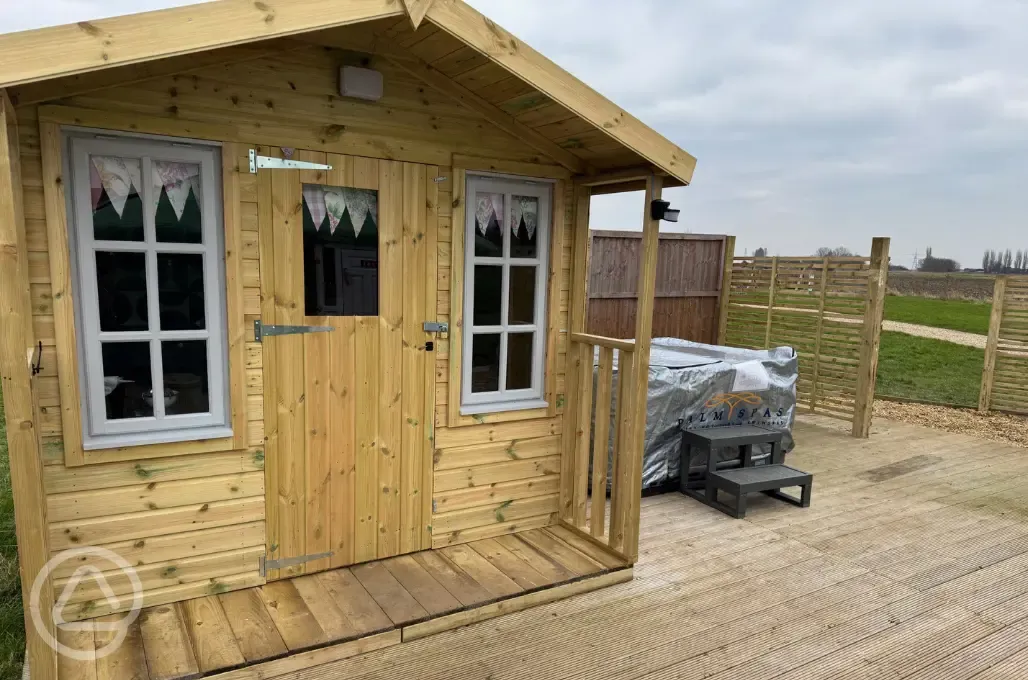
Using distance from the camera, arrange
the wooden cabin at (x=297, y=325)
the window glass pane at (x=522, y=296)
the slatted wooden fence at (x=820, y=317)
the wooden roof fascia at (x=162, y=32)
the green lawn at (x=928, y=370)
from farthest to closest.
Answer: the green lawn at (x=928, y=370) < the slatted wooden fence at (x=820, y=317) < the window glass pane at (x=522, y=296) < the wooden cabin at (x=297, y=325) < the wooden roof fascia at (x=162, y=32)

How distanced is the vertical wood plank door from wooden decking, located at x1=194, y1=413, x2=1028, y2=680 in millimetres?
693

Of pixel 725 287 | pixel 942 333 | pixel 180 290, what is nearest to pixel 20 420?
pixel 180 290

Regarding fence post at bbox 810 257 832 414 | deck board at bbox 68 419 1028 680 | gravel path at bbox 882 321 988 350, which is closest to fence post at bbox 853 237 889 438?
fence post at bbox 810 257 832 414

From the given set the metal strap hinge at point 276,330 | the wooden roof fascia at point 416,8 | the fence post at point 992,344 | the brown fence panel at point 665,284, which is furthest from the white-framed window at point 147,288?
the fence post at point 992,344

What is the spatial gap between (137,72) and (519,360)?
208 cm

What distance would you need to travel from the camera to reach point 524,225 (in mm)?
3236

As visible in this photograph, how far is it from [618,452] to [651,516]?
37.3 inches

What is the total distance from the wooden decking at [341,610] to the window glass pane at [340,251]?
4.05ft

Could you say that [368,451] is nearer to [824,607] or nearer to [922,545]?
[824,607]

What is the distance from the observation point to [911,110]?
44.1 feet

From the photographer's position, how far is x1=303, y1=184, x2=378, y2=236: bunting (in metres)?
2.68

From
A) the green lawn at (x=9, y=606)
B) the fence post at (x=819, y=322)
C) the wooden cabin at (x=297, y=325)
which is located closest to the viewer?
the wooden cabin at (x=297, y=325)

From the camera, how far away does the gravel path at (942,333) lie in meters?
12.8

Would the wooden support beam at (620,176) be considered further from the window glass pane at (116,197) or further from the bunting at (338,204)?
the window glass pane at (116,197)
